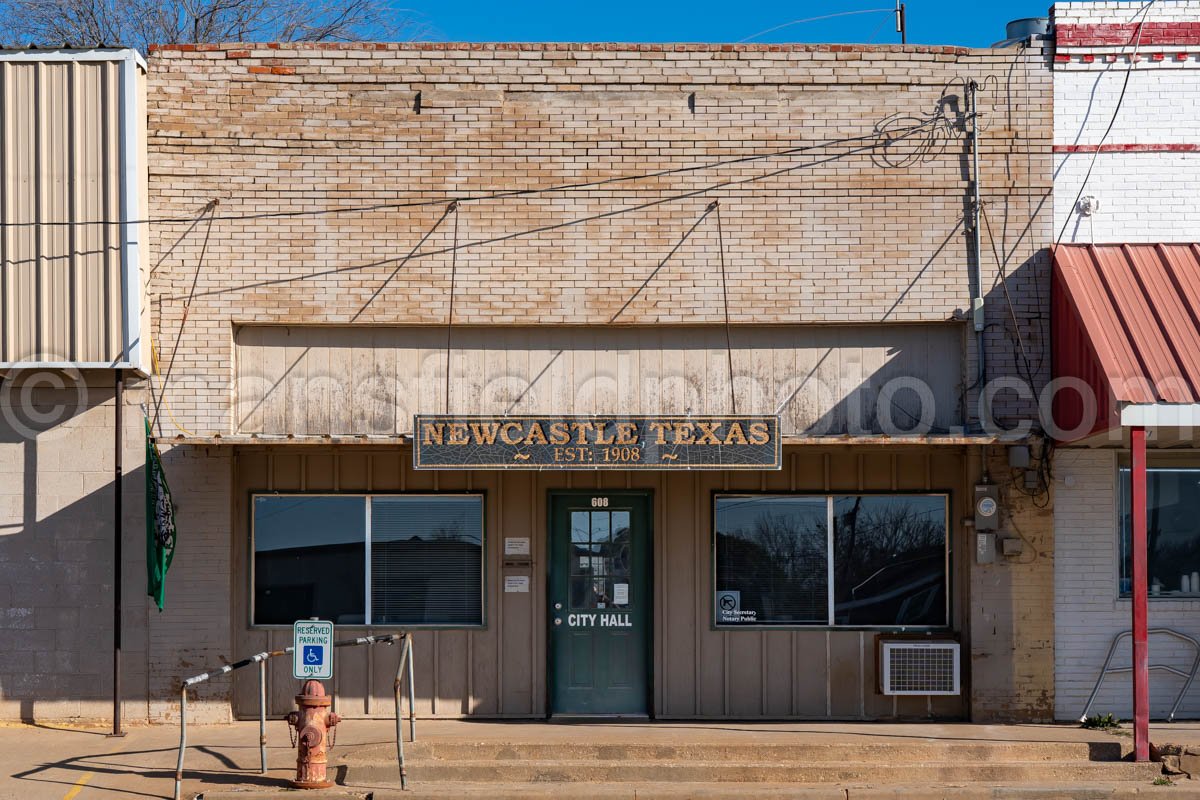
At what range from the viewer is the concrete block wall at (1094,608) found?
12234 mm

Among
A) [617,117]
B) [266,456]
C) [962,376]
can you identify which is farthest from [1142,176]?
[266,456]

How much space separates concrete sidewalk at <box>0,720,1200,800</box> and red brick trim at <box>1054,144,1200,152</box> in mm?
5727

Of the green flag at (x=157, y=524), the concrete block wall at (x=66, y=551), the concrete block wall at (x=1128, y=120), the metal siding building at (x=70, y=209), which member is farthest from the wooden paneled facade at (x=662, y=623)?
the concrete block wall at (x=1128, y=120)

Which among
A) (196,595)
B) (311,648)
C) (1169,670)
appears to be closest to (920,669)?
(1169,670)

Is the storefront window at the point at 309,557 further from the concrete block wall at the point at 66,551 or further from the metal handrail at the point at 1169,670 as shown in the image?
the metal handrail at the point at 1169,670

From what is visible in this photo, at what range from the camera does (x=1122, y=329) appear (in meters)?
11.5

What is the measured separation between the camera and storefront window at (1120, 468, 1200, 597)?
41.0 ft

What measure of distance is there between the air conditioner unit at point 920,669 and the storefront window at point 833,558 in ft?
1.32

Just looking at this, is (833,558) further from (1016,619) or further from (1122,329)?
(1122,329)

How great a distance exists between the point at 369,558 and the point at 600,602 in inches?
94.3

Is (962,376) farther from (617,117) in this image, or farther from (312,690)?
(312,690)

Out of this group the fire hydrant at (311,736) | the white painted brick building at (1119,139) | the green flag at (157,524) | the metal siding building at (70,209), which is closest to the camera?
the fire hydrant at (311,736)

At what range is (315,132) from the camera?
12469mm

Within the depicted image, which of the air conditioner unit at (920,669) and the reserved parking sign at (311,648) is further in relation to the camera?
the air conditioner unit at (920,669)
